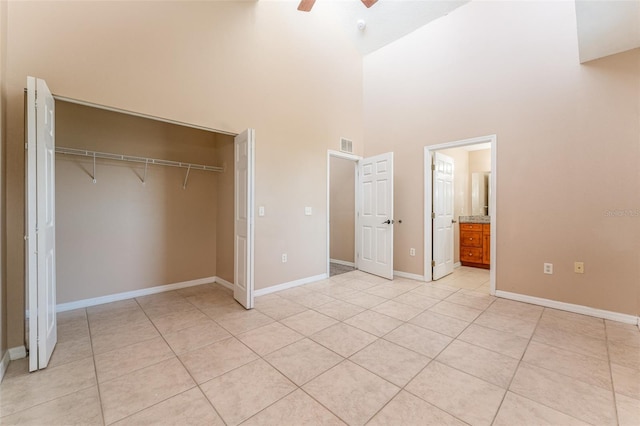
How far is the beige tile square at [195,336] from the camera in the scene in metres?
2.24

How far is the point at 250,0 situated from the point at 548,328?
505cm

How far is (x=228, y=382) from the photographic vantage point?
69.8 inches

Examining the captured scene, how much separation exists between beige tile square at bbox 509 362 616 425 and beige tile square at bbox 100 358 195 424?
7.26ft

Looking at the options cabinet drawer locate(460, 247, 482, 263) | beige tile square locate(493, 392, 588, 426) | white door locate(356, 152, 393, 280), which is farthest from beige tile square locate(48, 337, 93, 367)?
cabinet drawer locate(460, 247, 482, 263)

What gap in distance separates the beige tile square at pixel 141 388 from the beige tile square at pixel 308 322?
102 cm

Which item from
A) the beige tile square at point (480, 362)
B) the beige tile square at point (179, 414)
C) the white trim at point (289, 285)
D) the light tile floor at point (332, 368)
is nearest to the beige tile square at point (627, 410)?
the light tile floor at point (332, 368)

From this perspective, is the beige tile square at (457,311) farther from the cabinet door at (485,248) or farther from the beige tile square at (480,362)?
the cabinet door at (485,248)

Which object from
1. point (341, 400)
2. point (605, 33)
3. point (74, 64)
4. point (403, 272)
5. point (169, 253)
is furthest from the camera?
point (403, 272)

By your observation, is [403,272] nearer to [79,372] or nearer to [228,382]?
[228,382]

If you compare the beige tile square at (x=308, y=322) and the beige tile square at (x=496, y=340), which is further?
the beige tile square at (x=308, y=322)

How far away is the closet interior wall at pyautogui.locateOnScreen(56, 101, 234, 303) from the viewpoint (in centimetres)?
308

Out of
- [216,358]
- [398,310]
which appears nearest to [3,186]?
[216,358]

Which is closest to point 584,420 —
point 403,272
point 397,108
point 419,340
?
point 419,340

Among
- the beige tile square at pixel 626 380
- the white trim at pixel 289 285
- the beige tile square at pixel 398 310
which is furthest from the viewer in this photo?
the white trim at pixel 289 285
